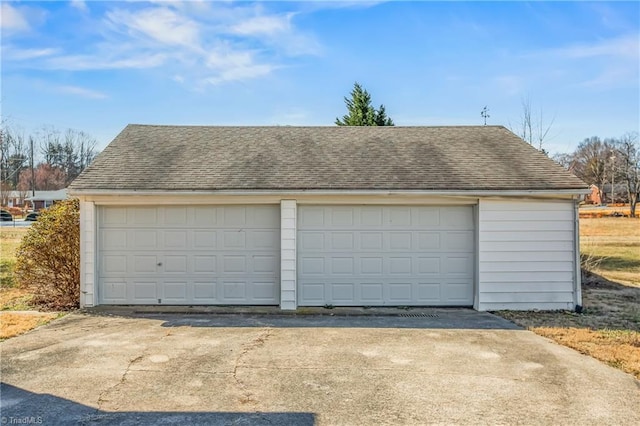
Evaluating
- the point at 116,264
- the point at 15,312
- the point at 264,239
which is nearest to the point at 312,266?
the point at 264,239

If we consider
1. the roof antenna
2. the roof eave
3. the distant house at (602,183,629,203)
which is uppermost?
the roof antenna

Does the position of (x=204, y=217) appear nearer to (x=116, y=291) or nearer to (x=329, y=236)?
(x=116, y=291)

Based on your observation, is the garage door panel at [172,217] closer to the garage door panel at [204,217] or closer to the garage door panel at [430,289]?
the garage door panel at [204,217]

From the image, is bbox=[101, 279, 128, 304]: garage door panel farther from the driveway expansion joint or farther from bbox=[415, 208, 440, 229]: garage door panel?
bbox=[415, 208, 440, 229]: garage door panel

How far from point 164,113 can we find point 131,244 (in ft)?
34.3

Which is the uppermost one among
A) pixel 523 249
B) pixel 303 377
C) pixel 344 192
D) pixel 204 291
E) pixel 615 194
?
pixel 615 194

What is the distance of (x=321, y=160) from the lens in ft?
32.8

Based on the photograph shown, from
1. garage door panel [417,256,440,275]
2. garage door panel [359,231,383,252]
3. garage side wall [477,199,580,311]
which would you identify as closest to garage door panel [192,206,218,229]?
garage door panel [359,231,383,252]

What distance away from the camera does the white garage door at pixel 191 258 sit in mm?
9227

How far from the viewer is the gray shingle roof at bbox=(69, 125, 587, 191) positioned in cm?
902

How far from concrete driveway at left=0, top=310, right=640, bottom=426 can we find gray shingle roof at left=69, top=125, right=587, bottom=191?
113 inches

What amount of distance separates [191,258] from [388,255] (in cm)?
400

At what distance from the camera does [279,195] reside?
29.3 ft

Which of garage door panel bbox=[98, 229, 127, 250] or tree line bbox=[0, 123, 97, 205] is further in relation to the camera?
tree line bbox=[0, 123, 97, 205]
